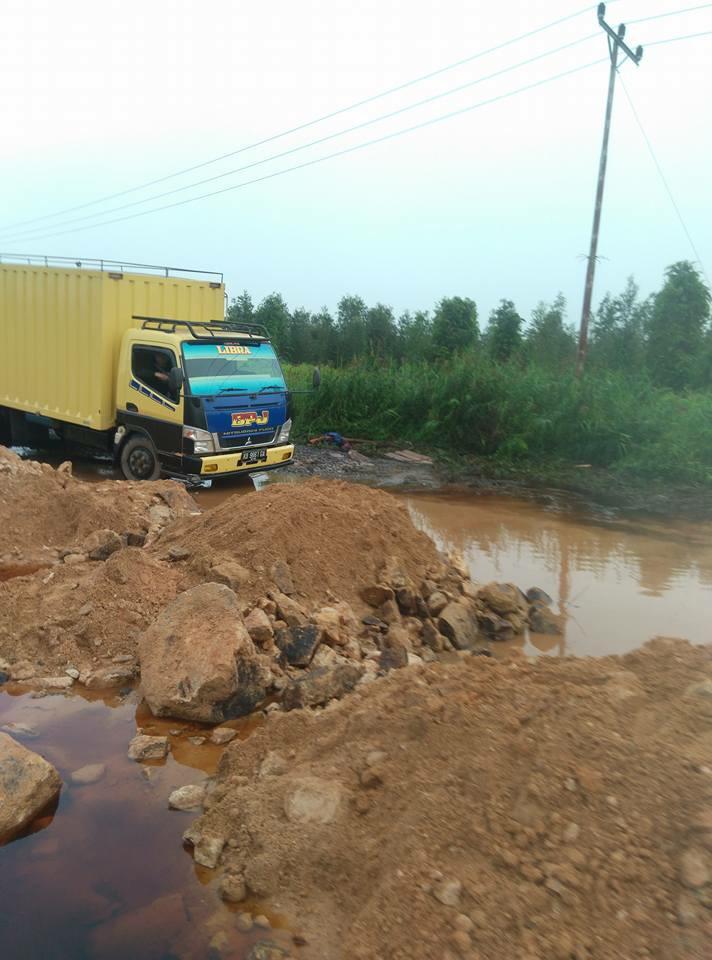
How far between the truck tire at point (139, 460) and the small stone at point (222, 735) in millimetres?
6307

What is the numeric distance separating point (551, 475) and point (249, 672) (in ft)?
35.6

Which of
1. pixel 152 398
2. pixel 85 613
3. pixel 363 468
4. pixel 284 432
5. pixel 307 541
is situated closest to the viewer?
pixel 85 613

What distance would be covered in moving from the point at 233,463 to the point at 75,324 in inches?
135

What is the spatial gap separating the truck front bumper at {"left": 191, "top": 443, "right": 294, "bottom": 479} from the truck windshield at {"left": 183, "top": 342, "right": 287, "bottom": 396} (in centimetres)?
89

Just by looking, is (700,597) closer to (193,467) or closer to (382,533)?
(382,533)

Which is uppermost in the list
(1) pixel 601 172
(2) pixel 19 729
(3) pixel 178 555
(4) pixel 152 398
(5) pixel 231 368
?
(1) pixel 601 172

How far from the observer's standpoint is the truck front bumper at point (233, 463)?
10227 mm

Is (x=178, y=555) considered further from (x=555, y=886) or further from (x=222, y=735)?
(x=555, y=886)

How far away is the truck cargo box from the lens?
1109cm

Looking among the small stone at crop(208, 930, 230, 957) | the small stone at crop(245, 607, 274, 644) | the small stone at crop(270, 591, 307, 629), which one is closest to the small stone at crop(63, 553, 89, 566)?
the small stone at crop(270, 591, 307, 629)

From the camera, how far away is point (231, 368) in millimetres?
10617

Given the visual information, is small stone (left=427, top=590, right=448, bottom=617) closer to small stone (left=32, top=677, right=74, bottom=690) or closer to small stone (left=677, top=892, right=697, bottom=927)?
small stone (left=32, top=677, right=74, bottom=690)

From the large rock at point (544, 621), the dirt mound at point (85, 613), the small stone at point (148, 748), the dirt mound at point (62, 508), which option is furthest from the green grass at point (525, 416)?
the small stone at point (148, 748)

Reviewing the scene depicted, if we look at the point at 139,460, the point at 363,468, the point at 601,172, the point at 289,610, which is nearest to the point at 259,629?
the point at 289,610
